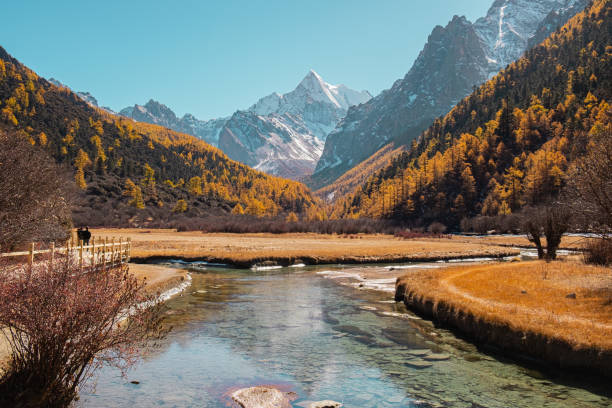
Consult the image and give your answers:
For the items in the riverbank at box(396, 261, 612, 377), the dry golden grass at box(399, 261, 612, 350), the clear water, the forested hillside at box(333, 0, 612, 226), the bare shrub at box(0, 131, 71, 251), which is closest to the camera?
the clear water

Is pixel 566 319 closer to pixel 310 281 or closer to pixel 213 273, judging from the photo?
pixel 310 281

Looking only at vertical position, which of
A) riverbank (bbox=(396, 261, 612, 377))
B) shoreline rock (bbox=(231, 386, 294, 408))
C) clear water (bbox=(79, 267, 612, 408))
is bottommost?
clear water (bbox=(79, 267, 612, 408))

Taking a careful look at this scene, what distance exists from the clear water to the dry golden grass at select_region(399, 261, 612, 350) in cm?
193

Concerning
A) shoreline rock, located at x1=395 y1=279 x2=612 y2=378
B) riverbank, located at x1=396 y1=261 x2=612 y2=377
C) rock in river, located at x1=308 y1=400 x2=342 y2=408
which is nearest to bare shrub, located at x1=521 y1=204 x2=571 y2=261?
riverbank, located at x1=396 y1=261 x2=612 y2=377

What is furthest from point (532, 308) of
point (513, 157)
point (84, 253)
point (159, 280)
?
point (513, 157)

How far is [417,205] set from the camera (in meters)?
166

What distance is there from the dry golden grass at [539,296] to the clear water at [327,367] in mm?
1934

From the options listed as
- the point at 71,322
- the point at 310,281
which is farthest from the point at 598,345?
the point at 310,281

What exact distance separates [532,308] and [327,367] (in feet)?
36.0

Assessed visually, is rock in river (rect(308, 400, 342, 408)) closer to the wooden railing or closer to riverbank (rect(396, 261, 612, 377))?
riverbank (rect(396, 261, 612, 377))

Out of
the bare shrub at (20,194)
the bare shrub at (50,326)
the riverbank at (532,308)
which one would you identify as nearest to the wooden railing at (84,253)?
the bare shrub at (20,194)

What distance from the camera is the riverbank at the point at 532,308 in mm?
15570

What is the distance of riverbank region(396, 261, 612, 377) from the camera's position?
1557cm

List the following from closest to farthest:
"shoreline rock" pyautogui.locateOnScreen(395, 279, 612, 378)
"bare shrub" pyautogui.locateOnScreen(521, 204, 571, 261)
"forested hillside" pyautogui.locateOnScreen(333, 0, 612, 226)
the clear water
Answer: the clear water < "shoreline rock" pyautogui.locateOnScreen(395, 279, 612, 378) < "bare shrub" pyautogui.locateOnScreen(521, 204, 571, 261) < "forested hillside" pyautogui.locateOnScreen(333, 0, 612, 226)
